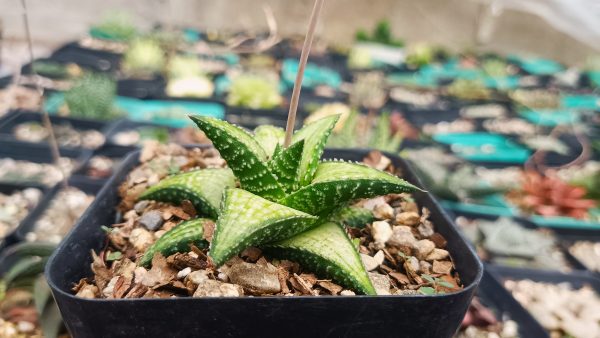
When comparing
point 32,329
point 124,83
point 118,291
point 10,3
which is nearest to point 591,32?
point 118,291

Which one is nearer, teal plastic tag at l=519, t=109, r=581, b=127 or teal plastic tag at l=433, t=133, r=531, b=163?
teal plastic tag at l=433, t=133, r=531, b=163

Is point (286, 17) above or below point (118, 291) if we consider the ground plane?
below

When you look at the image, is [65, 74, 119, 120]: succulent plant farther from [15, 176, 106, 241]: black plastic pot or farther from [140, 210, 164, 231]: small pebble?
[140, 210, 164, 231]: small pebble

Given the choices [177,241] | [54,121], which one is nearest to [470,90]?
[54,121]

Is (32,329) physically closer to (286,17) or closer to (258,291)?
(258,291)

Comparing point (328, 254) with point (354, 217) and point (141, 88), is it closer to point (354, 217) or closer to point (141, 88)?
point (354, 217)

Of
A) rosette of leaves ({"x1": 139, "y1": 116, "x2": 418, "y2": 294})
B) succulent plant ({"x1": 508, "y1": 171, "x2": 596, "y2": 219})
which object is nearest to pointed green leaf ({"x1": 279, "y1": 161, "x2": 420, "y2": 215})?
rosette of leaves ({"x1": 139, "y1": 116, "x2": 418, "y2": 294})
